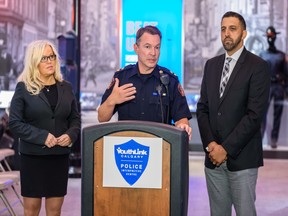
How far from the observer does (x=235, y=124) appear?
3.39 m

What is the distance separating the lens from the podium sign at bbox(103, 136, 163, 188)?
2.48 m

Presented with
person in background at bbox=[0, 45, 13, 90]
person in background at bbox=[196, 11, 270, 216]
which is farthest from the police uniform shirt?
person in background at bbox=[0, 45, 13, 90]

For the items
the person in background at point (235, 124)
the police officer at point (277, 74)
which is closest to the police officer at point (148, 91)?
the person in background at point (235, 124)

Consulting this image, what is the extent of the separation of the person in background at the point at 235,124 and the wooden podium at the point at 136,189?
88cm

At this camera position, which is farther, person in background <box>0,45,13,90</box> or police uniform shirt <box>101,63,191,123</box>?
person in background <box>0,45,13,90</box>

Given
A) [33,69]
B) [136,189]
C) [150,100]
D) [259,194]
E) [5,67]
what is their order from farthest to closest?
[5,67] < [259,194] < [33,69] < [150,100] < [136,189]

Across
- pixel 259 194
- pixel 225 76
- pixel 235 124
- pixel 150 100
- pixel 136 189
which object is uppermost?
pixel 225 76

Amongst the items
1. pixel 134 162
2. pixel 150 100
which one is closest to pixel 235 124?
pixel 150 100

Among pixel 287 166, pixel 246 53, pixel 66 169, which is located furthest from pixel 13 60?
pixel 246 53

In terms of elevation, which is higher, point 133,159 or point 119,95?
point 119,95

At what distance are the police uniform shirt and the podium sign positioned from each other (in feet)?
1.96

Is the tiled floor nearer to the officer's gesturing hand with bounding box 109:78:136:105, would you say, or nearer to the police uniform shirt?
the police uniform shirt

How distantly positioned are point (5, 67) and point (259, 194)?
4.82 m

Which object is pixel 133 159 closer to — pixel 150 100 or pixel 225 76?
pixel 150 100
